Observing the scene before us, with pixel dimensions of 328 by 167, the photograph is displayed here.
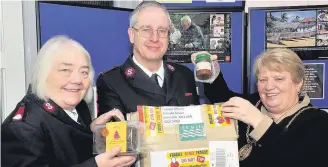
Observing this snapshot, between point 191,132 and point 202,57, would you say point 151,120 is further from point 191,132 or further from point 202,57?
point 202,57

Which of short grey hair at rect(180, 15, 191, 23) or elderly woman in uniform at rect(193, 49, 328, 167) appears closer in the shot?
elderly woman in uniform at rect(193, 49, 328, 167)

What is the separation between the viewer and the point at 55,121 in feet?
4.64

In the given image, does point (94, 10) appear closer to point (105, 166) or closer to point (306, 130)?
point (105, 166)

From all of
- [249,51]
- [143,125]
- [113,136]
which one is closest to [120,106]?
[143,125]

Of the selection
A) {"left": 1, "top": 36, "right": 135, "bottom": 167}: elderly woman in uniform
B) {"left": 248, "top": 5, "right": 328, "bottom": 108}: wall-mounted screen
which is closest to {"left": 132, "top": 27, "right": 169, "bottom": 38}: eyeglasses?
{"left": 1, "top": 36, "right": 135, "bottom": 167}: elderly woman in uniform

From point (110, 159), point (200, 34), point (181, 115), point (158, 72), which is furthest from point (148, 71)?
point (200, 34)

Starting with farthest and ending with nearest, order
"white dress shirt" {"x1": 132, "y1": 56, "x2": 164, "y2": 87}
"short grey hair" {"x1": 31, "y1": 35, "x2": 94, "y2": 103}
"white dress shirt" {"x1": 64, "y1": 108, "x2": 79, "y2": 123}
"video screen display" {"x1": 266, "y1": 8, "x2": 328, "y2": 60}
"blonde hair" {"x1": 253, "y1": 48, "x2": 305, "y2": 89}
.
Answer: "video screen display" {"x1": 266, "y1": 8, "x2": 328, "y2": 60}
"white dress shirt" {"x1": 132, "y1": 56, "x2": 164, "y2": 87}
"blonde hair" {"x1": 253, "y1": 48, "x2": 305, "y2": 89}
"white dress shirt" {"x1": 64, "y1": 108, "x2": 79, "y2": 123}
"short grey hair" {"x1": 31, "y1": 35, "x2": 94, "y2": 103}

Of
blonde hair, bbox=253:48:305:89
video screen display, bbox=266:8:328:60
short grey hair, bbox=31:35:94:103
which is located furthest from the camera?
video screen display, bbox=266:8:328:60

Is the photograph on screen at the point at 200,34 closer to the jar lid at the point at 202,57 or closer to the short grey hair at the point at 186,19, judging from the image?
the short grey hair at the point at 186,19

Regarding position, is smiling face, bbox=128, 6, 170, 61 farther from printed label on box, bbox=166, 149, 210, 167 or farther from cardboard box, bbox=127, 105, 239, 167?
printed label on box, bbox=166, 149, 210, 167

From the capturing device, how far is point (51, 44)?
1.48 meters

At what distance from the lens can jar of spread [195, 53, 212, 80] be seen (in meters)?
1.68

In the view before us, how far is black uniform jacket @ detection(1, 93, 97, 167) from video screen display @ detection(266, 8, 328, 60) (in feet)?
4.53

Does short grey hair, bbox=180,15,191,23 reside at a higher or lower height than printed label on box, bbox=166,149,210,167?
higher
